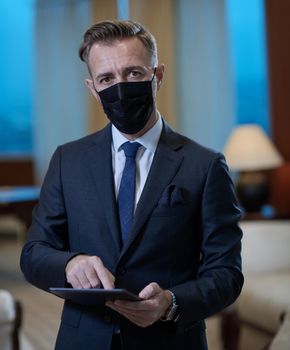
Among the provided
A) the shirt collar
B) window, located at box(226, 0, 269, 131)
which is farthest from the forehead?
window, located at box(226, 0, 269, 131)

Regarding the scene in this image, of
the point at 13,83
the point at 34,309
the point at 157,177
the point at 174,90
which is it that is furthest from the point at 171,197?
the point at 13,83

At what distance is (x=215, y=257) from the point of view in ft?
3.99

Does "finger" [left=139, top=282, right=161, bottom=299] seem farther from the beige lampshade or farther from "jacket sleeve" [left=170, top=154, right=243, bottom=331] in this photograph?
the beige lampshade

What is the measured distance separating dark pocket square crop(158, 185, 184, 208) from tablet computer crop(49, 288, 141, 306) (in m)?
0.22

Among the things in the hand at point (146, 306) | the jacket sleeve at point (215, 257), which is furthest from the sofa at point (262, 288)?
the hand at point (146, 306)

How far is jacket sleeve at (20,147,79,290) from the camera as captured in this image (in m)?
1.21

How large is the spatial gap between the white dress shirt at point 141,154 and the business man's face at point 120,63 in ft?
0.39

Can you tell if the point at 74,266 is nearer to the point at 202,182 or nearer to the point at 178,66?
the point at 202,182

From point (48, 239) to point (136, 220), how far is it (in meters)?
0.20

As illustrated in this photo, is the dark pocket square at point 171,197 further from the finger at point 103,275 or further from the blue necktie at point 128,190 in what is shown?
the finger at point 103,275

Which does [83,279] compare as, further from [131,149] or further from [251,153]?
[251,153]

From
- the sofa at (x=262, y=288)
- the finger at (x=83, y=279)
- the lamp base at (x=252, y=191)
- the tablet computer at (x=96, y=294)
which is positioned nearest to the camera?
the tablet computer at (x=96, y=294)

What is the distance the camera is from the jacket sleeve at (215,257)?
1188 millimetres

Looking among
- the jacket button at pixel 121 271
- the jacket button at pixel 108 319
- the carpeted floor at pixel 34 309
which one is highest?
the jacket button at pixel 121 271
